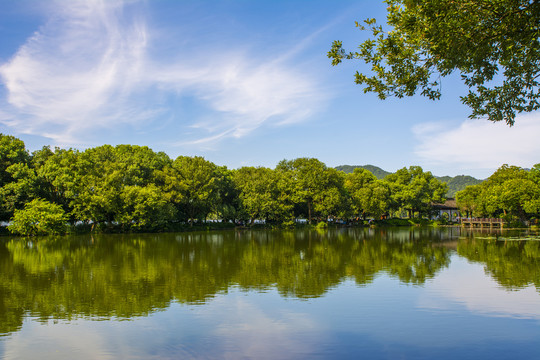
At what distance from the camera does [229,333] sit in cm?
878

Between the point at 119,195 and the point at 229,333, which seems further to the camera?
the point at 119,195

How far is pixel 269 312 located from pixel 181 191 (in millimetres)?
49489

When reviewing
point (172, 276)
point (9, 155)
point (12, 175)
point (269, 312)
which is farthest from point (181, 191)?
point (269, 312)

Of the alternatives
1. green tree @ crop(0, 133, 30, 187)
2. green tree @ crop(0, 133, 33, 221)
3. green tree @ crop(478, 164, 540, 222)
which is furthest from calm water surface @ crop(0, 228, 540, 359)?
green tree @ crop(478, 164, 540, 222)

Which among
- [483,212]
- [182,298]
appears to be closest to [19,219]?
[182,298]

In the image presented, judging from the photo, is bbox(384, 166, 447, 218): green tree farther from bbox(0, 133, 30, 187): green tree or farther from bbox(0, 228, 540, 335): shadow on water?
bbox(0, 133, 30, 187): green tree

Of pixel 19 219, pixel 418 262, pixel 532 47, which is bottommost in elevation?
pixel 418 262

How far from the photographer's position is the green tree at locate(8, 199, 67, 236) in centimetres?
4112

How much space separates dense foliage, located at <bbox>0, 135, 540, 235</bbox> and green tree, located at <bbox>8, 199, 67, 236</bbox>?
0.14 m

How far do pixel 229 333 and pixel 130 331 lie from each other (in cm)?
234

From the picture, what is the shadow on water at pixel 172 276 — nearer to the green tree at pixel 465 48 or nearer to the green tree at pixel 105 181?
the green tree at pixel 465 48

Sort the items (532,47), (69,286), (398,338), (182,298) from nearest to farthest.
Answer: (398,338) → (532,47) → (182,298) → (69,286)

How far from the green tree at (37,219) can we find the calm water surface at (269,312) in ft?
83.2

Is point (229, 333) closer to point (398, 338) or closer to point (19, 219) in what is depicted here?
point (398, 338)
